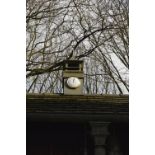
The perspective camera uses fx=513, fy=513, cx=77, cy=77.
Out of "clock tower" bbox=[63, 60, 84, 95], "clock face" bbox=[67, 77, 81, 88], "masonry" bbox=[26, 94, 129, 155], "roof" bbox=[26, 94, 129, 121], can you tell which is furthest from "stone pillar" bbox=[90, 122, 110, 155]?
"clock face" bbox=[67, 77, 81, 88]

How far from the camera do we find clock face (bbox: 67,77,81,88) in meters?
11.1

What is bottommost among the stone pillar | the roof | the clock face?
the stone pillar

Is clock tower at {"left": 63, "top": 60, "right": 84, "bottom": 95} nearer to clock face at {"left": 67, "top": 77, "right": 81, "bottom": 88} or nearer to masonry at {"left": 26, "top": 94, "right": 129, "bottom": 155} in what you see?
clock face at {"left": 67, "top": 77, "right": 81, "bottom": 88}

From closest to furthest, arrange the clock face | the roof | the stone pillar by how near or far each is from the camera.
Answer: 1. the roof
2. the stone pillar
3. the clock face

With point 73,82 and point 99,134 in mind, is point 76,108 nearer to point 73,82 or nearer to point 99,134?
point 99,134

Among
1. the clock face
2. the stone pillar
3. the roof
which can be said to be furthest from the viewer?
the clock face

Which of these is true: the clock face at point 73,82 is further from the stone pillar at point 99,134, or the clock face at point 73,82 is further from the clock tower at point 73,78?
the stone pillar at point 99,134

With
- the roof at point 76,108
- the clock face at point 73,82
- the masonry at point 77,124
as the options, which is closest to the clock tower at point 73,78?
the clock face at point 73,82

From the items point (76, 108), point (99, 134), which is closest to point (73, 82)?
point (76, 108)

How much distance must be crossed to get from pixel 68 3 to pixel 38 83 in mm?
3723

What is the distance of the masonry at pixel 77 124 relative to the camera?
9.20 meters
